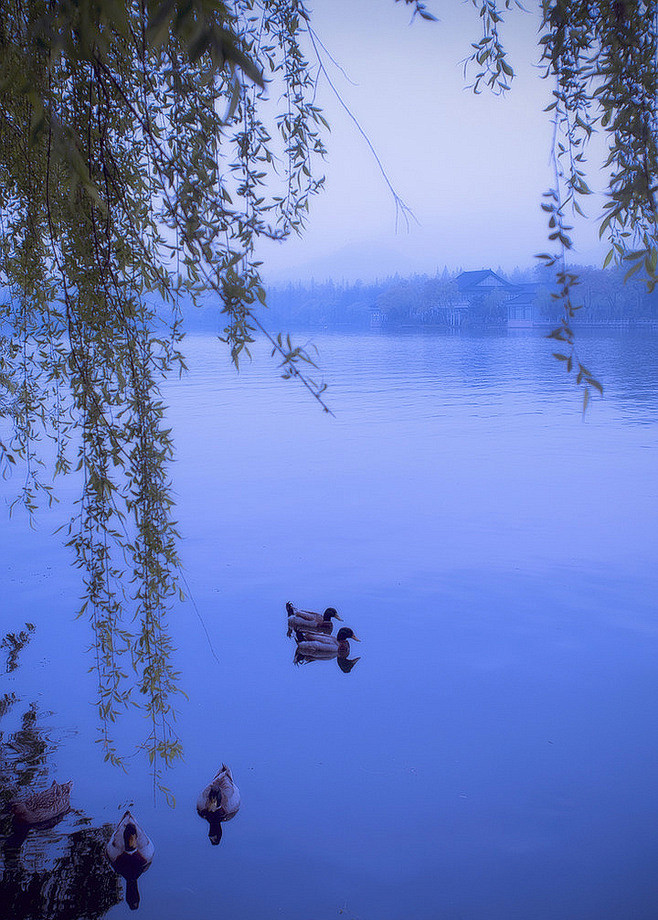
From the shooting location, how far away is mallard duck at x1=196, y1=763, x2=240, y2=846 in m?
2.35

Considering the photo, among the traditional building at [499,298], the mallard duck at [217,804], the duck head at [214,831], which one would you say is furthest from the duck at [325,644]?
the traditional building at [499,298]

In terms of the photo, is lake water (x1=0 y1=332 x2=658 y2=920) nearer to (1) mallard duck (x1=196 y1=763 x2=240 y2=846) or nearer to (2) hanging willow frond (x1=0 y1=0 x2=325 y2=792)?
(1) mallard duck (x1=196 y1=763 x2=240 y2=846)

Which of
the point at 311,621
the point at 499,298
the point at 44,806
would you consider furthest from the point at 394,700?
the point at 499,298

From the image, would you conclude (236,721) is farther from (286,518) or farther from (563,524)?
(563,524)

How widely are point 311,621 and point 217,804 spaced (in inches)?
49.5

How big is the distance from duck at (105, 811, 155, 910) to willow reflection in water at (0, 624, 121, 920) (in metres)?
0.03

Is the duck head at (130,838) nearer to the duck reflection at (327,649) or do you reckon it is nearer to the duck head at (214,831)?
the duck head at (214,831)

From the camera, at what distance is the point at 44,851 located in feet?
7.13

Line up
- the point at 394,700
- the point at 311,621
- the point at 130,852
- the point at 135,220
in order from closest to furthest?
1. the point at 135,220
2. the point at 130,852
3. the point at 394,700
4. the point at 311,621

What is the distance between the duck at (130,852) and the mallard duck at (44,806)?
0.77 ft

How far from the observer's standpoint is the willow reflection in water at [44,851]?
1.98 metres

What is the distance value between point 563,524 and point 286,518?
1.94m

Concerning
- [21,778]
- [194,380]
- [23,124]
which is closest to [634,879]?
[21,778]

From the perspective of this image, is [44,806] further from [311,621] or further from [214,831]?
[311,621]
